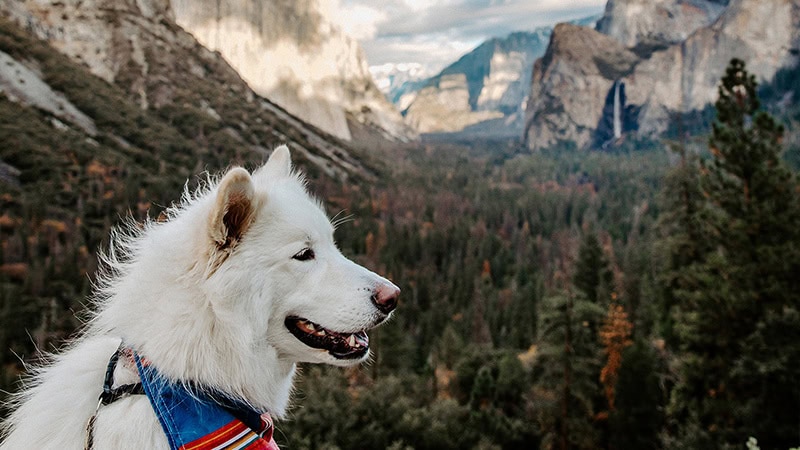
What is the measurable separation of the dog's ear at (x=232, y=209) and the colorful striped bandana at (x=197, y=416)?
658mm

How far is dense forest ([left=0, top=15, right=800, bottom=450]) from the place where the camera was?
14.1 m

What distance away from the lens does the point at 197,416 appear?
240 centimetres

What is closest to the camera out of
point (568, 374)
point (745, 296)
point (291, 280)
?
point (291, 280)

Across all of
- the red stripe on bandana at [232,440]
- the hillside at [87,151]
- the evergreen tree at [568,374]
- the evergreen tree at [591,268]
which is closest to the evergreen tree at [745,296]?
the evergreen tree at [568,374]

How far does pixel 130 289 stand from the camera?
2.60m

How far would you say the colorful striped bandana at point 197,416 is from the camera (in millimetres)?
2330

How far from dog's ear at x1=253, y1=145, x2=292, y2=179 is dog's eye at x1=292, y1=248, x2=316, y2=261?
59cm

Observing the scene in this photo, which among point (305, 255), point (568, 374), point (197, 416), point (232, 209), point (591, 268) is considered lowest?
point (591, 268)

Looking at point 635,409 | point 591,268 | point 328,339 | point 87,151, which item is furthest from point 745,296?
point 87,151

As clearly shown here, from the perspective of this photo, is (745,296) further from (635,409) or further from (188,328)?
(188,328)

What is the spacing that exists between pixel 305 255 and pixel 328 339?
0.45 metres

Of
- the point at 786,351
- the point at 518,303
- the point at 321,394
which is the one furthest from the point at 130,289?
the point at 518,303

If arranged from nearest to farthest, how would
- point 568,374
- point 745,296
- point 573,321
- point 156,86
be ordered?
point 745,296, point 573,321, point 568,374, point 156,86

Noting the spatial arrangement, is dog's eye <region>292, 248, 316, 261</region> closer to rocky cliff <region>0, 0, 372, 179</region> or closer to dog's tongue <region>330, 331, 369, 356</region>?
dog's tongue <region>330, 331, 369, 356</region>
